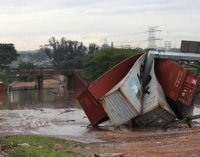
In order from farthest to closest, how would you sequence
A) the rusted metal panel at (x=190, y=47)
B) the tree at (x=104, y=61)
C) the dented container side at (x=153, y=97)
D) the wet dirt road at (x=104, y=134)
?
the tree at (x=104, y=61) → the rusted metal panel at (x=190, y=47) → the dented container side at (x=153, y=97) → the wet dirt road at (x=104, y=134)

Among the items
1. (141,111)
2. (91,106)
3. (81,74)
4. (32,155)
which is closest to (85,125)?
(91,106)

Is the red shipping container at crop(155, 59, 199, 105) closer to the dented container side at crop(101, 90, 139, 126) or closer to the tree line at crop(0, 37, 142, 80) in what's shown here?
the dented container side at crop(101, 90, 139, 126)

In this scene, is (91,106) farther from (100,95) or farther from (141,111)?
(141,111)

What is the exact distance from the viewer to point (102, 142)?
21266mm

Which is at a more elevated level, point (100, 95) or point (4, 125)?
point (100, 95)

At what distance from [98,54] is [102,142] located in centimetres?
6795

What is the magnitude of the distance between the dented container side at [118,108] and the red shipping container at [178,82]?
140 inches

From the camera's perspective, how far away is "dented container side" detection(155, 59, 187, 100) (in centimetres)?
2669

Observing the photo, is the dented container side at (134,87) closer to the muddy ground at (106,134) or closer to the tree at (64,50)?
the muddy ground at (106,134)

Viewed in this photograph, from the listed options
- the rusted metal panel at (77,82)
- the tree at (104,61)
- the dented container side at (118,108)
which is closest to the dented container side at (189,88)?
the dented container side at (118,108)

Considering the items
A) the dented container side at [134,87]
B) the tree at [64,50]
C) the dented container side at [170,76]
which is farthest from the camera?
the tree at [64,50]

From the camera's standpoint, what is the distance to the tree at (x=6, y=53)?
11128cm

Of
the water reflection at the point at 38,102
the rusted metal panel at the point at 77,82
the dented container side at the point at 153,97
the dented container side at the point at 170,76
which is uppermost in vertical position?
the dented container side at the point at 170,76

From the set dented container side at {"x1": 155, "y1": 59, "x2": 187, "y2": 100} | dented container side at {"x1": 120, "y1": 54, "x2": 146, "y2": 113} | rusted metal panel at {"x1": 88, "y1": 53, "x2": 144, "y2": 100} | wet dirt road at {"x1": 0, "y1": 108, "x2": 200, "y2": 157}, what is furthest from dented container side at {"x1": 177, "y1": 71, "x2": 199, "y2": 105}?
rusted metal panel at {"x1": 88, "y1": 53, "x2": 144, "y2": 100}
